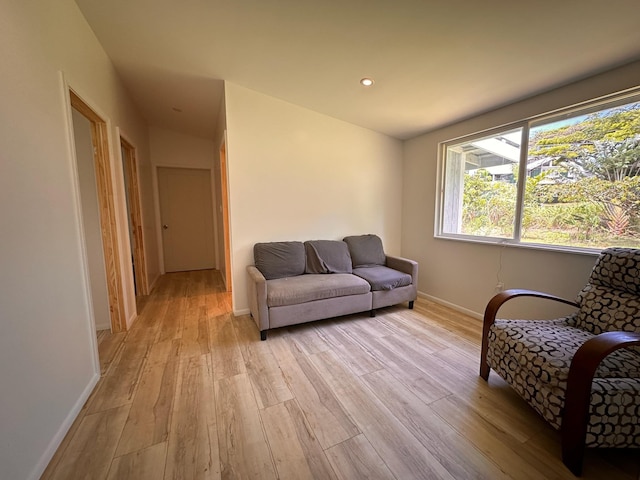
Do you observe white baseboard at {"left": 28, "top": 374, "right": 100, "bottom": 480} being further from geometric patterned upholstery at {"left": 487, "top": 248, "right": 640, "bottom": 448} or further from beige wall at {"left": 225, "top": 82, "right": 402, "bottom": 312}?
geometric patterned upholstery at {"left": 487, "top": 248, "right": 640, "bottom": 448}

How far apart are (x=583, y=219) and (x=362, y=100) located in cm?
223

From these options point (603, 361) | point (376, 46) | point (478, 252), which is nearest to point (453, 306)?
point (478, 252)

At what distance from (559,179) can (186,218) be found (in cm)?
538

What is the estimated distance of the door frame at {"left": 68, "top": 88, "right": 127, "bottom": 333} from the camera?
2.34 metres

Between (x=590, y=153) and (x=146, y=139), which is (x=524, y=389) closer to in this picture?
(x=590, y=153)

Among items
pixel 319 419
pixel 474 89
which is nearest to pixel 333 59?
pixel 474 89

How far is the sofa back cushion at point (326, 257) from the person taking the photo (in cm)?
303

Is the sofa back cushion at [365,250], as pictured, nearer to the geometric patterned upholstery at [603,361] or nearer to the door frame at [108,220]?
the geometric patterned upholstery at [603,361]

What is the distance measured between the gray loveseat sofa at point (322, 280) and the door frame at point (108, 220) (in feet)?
4.08

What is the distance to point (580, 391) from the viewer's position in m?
1.16

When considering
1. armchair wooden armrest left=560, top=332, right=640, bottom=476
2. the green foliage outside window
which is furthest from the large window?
armchair wooden armrest left=560, top=332, right=640, bottom=476

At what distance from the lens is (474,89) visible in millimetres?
2287

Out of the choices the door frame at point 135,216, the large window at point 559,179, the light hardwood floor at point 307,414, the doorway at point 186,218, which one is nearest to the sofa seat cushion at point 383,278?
the light hardwood floor at point 307,414

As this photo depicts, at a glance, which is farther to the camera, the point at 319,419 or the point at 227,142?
the point at 227,142
